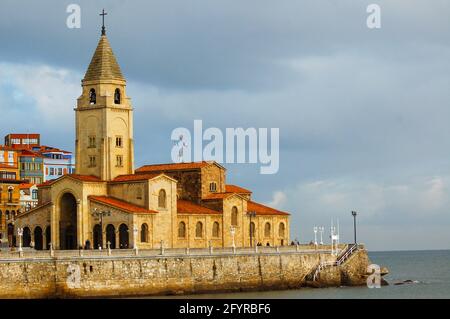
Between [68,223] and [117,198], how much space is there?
4843mm

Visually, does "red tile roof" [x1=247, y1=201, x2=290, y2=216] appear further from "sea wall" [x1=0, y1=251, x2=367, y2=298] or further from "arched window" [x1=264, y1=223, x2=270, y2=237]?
"sea wall" [x1=0, y1=251, x2=367, y2=298]

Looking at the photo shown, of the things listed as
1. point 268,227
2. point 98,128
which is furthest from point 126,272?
point 268,227

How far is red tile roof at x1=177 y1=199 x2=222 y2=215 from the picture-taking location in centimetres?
11881

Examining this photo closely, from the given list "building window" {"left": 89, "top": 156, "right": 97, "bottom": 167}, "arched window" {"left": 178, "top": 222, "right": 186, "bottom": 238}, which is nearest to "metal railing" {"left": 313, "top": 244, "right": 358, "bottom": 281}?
"arched window" {"left": 178, "top": 222, "right": 186, "bottom": 238}

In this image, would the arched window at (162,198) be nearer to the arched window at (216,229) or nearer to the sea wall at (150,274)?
the arched window at (216,229)

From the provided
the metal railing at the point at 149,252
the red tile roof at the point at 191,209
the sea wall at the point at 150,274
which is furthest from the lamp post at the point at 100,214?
the sea wall at the point at 150,274

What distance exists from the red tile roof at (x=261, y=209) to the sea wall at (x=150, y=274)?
1316cm

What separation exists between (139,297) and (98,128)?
80.2ft

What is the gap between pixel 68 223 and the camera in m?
116

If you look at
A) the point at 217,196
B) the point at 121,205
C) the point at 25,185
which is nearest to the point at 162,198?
the point at 121,205

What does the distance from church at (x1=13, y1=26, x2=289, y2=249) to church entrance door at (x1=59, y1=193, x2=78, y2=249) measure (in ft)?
0.29

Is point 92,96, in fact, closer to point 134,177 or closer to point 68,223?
point 134,177

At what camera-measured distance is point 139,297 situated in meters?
98.2
